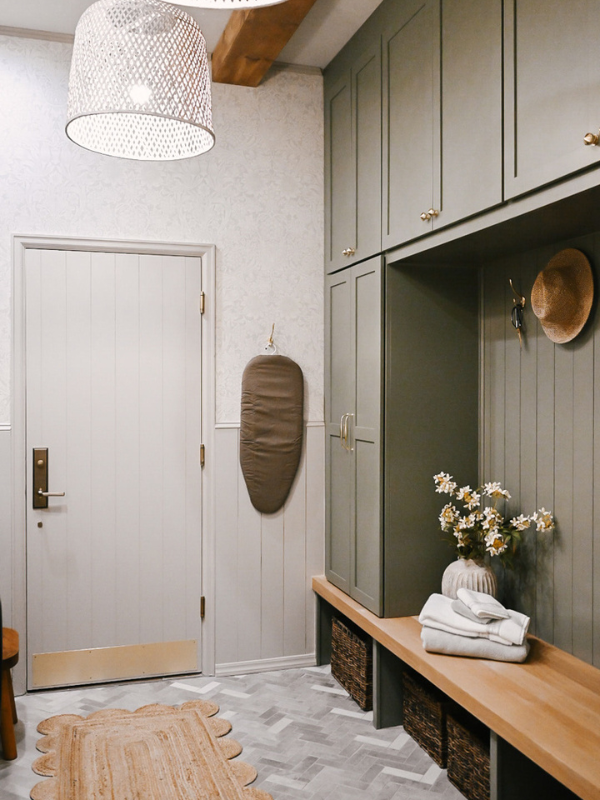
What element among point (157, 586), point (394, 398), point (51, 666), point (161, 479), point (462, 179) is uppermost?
point (462, 179)

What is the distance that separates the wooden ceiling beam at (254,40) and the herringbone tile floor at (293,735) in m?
2.77

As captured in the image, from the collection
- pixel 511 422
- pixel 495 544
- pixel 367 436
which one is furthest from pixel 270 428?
pixel 495 544

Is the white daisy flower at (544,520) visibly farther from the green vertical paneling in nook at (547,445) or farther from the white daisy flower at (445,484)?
the white daisy flower at (445,484)

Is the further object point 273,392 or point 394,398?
point 273,392

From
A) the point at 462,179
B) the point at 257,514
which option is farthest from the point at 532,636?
the point at 462,179

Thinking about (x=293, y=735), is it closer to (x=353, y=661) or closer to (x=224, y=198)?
(x=353, y=661)

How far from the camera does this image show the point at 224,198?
10.9 feet

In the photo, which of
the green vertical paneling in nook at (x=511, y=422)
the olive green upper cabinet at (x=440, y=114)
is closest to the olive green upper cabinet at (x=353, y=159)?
the olive green upper cabinet at (x=440, y=114)

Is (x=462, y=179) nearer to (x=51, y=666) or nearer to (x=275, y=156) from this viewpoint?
(x=275, y=156)

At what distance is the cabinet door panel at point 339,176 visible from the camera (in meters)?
3.12

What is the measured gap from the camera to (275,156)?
339 cm

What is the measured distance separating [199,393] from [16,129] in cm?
141

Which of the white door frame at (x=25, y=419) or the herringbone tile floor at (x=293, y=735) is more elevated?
the white door frame at (x=25, y=419)

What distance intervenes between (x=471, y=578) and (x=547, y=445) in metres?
0.56
